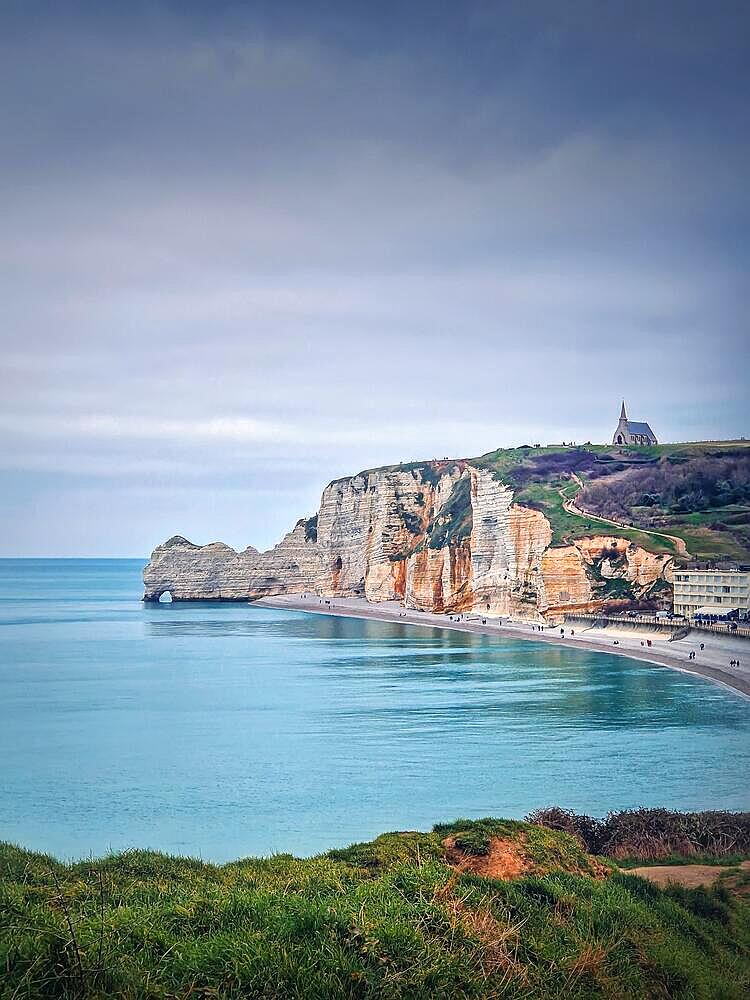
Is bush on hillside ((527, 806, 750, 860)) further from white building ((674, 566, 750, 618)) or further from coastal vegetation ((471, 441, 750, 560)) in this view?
coastal vegetation ((471, 441, 750, 560))

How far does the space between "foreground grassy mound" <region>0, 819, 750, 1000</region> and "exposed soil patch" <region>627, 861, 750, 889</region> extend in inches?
53.4

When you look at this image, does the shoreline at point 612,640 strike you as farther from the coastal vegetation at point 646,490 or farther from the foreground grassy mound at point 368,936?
the foreground grassy mound at point 368,936

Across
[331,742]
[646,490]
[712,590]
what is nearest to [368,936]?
[331,742]

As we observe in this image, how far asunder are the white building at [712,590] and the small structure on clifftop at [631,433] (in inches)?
1748

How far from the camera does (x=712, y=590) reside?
5756 cm

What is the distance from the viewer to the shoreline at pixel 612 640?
43406mm

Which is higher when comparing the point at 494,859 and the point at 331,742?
the point at 494,859

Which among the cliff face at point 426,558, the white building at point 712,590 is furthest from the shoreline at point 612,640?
the white building at point 712,590

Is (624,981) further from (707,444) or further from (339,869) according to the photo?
(707,444)

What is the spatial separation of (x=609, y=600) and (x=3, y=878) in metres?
57.3

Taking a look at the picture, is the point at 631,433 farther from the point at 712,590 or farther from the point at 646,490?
the point at 712,590

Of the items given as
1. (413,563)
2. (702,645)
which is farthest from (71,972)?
(413,563)

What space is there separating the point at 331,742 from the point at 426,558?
54.1 meters

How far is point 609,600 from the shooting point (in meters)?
63.8
